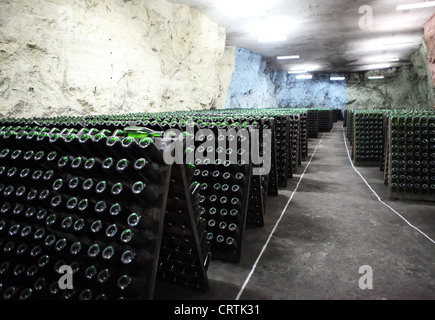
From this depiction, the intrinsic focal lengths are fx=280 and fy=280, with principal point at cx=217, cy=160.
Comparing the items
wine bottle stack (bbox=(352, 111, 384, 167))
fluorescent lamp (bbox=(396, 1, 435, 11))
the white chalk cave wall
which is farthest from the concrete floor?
fluorescent lamp (bbox=(396, 1, 435, 11))

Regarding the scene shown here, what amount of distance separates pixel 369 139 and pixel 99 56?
704 cm

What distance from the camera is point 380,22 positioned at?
10250 millimetres

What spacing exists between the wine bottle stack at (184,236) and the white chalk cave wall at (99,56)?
13.8 feet

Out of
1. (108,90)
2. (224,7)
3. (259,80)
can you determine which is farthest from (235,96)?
(108,90)

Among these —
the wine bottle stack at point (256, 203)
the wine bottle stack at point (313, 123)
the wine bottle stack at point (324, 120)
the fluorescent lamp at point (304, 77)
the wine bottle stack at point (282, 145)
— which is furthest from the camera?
the fluorescent lamp at point (304, 77)

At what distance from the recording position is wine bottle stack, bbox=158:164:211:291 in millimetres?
1956

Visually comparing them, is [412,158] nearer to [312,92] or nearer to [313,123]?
[313,123]

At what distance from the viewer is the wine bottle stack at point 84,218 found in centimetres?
167

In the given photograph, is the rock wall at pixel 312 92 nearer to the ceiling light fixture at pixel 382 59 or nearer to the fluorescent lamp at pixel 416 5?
the ceiling light fixture at pixel 382 59

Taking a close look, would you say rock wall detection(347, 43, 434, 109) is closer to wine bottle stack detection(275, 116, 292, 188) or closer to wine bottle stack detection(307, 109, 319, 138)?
wine bottle stack detection(307, 109, 319, 138)

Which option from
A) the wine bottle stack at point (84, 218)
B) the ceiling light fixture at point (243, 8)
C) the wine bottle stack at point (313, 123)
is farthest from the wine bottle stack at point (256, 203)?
the wine bottle stack at point (313, 123)

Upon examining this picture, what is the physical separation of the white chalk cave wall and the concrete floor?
14.9 feet

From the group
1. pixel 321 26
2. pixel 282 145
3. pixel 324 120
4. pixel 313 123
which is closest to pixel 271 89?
pixel 324 120

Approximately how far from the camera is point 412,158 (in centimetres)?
452
